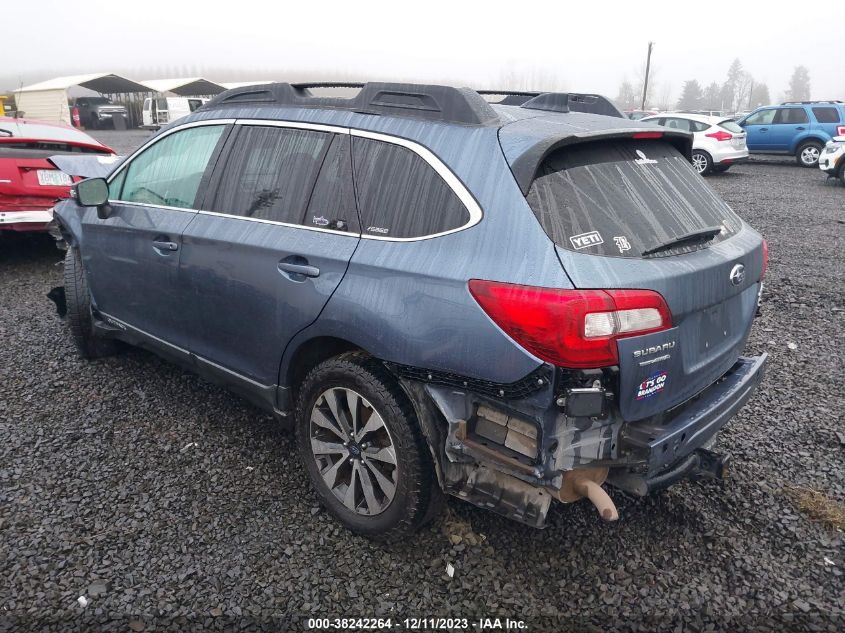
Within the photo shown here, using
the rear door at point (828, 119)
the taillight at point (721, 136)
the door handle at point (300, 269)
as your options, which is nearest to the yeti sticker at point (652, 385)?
the door handle at point (300, 269)

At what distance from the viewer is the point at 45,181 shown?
6289 millimetres

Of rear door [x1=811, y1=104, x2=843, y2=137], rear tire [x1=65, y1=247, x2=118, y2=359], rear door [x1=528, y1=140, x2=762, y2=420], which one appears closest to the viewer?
rear door [x1=528, y1=140, x2=762, y2=420]

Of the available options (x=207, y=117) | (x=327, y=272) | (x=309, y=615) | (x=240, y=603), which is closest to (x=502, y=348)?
(x=327, y=272)

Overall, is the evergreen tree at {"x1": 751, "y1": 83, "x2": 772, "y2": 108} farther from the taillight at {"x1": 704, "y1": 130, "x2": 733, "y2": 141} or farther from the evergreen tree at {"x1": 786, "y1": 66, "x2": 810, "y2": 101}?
the taillight at {"x1": 704, "y1": 130, "x2": 733, "y2": 141}

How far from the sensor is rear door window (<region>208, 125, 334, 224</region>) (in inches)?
109

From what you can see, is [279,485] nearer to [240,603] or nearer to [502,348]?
[240,603]

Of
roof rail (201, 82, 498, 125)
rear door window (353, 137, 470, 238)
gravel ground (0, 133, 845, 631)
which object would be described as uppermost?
roof rail (201, 82, 498, 125)

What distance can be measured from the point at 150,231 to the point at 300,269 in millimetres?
1299

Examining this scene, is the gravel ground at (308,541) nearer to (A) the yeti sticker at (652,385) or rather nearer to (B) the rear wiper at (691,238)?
(A) the yeti sticker at (652,385)

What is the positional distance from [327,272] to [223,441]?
1.46 metres

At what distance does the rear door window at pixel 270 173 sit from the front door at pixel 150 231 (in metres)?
0.22

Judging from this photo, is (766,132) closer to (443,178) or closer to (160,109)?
(443,178)

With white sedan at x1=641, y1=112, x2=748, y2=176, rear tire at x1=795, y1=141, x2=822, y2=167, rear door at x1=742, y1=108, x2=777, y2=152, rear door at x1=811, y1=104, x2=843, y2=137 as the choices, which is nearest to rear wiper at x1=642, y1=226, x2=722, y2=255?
white sedan at x1=641, y1=112, x2=748, y2=176

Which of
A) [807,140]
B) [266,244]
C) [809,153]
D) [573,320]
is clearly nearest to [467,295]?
[573,320]
